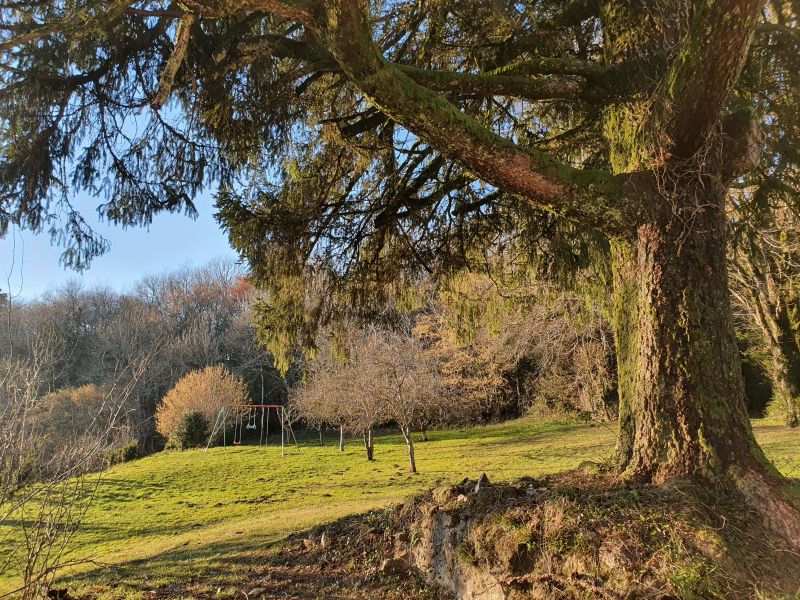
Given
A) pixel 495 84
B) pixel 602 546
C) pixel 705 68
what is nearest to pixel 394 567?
pixel 602 546

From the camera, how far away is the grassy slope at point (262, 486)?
6.42 metres

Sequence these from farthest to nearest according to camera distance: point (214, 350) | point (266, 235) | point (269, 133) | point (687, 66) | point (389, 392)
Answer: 1. point (214, 350)
2. point (389, 392)
3. point (266, 235)
4. point (269, 133)
5. point (687, 66)

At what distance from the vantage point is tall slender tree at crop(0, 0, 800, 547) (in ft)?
11.2

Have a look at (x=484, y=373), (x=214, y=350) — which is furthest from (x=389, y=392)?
(x=214, y=350)

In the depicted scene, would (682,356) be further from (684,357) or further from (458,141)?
(458,141)

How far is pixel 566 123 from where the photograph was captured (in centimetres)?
593

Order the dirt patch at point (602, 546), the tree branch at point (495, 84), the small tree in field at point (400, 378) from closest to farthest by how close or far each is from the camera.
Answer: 1. the dirt patch at point (602, 546)
2. the tree branch at point (495, 84)
3. the small tree in field at point (400, 378)

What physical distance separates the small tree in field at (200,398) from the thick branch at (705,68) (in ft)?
76.5

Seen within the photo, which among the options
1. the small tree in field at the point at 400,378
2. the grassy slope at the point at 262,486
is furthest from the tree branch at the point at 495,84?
the small tree in field at the point at 400,378

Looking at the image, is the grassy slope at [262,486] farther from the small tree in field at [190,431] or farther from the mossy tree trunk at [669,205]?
the small tree in field at [190,431]

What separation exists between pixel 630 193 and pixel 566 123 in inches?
97.6

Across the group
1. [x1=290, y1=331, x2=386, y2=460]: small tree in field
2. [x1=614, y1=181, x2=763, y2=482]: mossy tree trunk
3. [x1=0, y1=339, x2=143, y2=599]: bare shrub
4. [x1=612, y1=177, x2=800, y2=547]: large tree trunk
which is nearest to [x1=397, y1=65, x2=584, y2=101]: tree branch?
[x1=612, y1=177, x2=800, y2=547]: large tree trunk

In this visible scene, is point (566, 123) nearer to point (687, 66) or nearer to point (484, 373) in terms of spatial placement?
point (687, 66)

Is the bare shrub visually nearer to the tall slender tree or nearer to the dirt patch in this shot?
the tall slender tree
